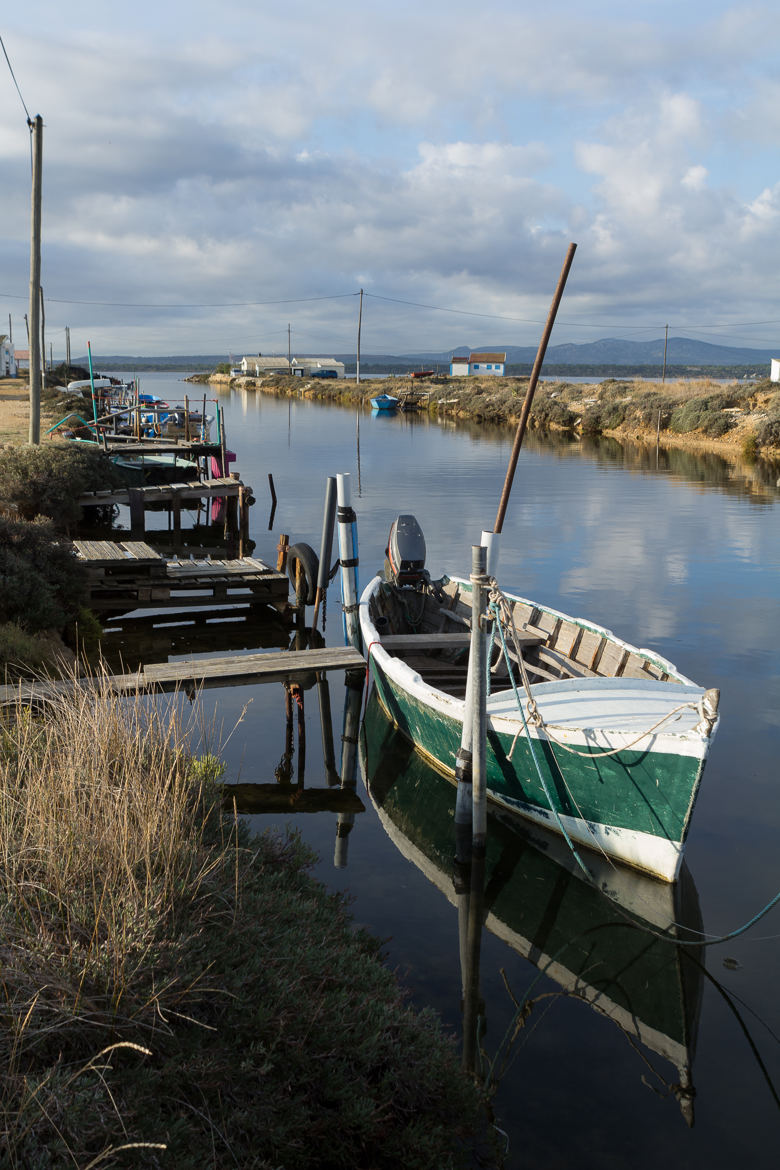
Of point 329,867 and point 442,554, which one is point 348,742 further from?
point 442,554

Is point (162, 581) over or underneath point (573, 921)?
over

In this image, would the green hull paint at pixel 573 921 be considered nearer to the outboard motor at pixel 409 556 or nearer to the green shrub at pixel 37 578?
the outboard motor at pixel 409 556

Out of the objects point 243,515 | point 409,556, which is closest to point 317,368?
point 243,515

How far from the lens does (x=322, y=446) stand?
50031 millimetres

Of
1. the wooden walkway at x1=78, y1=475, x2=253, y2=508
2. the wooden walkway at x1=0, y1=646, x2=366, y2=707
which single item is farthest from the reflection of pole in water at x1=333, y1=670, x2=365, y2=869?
the wooden walkway at x1=78, y1=475, x2=253, y2=508

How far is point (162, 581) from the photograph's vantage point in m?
15.5

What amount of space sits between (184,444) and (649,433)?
40.4 meters

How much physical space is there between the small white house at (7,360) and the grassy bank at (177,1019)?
388ft

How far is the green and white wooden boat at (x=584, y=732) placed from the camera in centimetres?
683

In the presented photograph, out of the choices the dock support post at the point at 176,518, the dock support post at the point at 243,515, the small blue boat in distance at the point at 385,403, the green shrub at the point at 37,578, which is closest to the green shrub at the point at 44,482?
the dock support post at the point at 176,518

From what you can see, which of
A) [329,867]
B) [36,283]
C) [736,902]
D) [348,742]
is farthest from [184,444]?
[736,902]

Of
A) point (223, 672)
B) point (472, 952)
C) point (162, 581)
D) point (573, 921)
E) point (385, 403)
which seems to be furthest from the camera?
point (385, 403)

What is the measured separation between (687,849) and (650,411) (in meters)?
56.8

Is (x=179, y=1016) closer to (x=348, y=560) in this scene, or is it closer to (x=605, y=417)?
(x=348, y=560)
